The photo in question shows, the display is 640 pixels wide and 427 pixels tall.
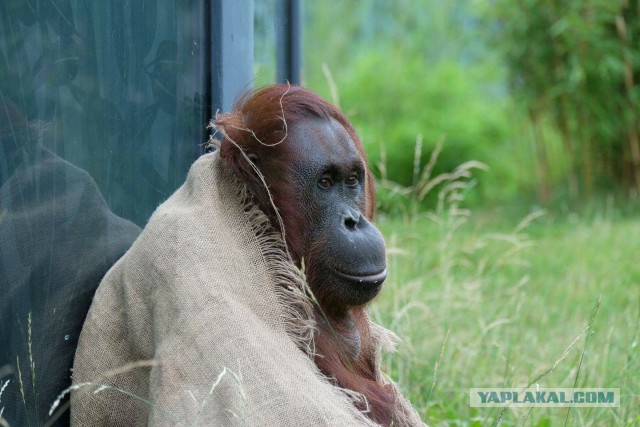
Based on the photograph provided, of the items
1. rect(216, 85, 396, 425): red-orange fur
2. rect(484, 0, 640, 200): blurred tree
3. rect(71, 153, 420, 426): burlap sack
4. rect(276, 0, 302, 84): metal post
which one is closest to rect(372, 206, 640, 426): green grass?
rect(216, 85, 396, 425): red-orange fur

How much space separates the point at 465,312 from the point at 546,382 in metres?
0.78

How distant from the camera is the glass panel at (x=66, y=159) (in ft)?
6.19

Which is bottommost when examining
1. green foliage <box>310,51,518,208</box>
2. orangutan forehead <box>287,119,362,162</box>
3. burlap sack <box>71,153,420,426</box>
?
green foliage <box>310,51,518,208</box>

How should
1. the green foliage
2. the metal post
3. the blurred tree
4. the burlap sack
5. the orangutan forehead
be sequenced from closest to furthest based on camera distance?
1. the burlap sack
2. the orangutan forehead
3. the metal post
4. the blurred tree
5. the green foliage

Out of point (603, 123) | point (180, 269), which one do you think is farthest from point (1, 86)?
point (603, 123)

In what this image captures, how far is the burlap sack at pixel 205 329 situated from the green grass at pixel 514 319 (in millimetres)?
368

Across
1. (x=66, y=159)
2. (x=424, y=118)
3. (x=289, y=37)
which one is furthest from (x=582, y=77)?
(x=66, y=159)

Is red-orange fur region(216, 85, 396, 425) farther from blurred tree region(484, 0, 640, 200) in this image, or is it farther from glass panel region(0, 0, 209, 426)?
blurred tree region(484, 0, 640, 200)

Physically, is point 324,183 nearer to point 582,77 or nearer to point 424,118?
point 582,77

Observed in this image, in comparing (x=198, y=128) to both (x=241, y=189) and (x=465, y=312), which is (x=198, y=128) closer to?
(x=241, y=189)

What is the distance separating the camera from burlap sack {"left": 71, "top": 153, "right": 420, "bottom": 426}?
167 cm

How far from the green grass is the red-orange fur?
0.17 meters

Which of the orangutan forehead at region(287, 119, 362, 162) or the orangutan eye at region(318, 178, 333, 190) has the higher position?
the orangutan forehead at region(287, 119, 362, 162)

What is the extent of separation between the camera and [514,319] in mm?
3150
